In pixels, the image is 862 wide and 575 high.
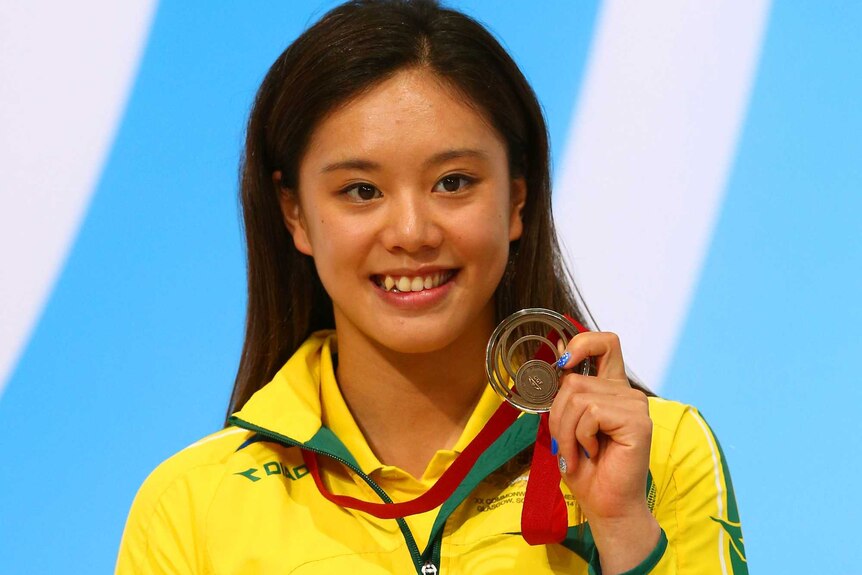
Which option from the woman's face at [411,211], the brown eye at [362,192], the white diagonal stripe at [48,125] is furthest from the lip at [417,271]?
the white diagonal stripe at [48,125]

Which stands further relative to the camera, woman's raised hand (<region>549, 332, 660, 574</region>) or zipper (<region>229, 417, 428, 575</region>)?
zipper (<region>229, 417, 428, 575</region>)

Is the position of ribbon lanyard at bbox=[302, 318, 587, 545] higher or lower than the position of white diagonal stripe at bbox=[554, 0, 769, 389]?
lower

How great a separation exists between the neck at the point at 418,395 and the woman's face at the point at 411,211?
95 mm

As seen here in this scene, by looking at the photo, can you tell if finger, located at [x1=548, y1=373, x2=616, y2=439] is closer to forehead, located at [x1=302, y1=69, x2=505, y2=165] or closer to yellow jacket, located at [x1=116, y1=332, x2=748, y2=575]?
yellow jacket, located at [x1=116, y1=332, x2=748, y2=575]

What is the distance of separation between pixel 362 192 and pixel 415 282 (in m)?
0.16

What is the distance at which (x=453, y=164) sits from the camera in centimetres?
192

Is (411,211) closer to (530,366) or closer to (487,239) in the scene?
(487,239)

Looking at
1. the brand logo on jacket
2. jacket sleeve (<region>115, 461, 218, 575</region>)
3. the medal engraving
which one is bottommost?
jacket sleeve (<region>115, 461, 218, 575</region>)

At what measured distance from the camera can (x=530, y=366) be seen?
1.77m

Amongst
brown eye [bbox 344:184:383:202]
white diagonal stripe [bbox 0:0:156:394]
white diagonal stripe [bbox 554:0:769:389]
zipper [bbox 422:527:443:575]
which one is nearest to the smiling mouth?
brown eye [bbox 344:184:383:202]

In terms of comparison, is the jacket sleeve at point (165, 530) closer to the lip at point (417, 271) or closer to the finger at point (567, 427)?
the lip at point (417, 271)

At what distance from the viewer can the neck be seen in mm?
2082

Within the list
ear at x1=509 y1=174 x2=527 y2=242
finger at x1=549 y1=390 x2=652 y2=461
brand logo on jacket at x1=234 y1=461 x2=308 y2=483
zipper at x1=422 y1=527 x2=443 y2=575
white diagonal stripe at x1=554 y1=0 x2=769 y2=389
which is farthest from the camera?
white diagonal stripe at x1=554 y1=0 x2=769 y2=389

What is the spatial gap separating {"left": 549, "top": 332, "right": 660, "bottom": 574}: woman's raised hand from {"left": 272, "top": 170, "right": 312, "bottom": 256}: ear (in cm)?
57
